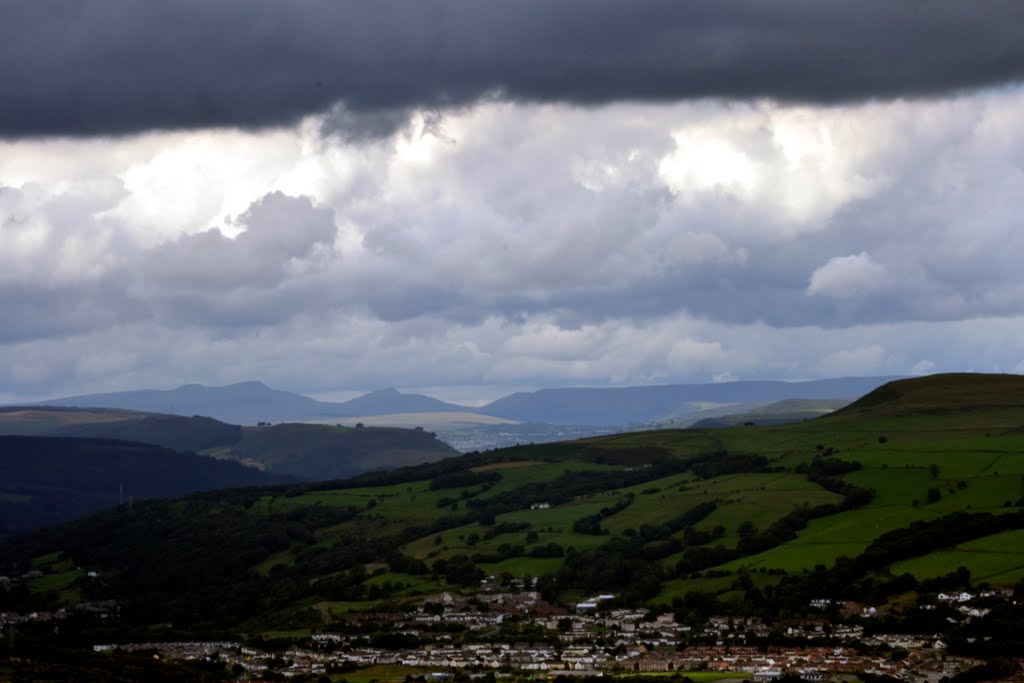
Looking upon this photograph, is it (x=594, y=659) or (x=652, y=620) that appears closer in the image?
(x=594, y=659)

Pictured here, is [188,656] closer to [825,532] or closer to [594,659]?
[594,659]

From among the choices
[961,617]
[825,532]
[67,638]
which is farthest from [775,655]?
[67,638]

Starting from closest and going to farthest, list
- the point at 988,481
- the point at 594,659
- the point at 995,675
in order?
the point at 995,675, the point at 594,659, the point at 988,481

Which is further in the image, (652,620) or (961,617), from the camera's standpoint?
(652,620)

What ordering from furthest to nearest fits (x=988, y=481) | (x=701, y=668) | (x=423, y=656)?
(x=988, y=481)
(x=423, y=656)
(x=701, y=668)

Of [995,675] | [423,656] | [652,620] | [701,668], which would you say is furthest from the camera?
[652,620]

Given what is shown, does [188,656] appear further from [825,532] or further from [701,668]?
[825,532]

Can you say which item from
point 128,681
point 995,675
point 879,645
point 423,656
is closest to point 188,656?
point 423,656

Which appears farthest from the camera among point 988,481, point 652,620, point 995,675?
point 988,481

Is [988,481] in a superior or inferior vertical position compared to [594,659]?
superior
